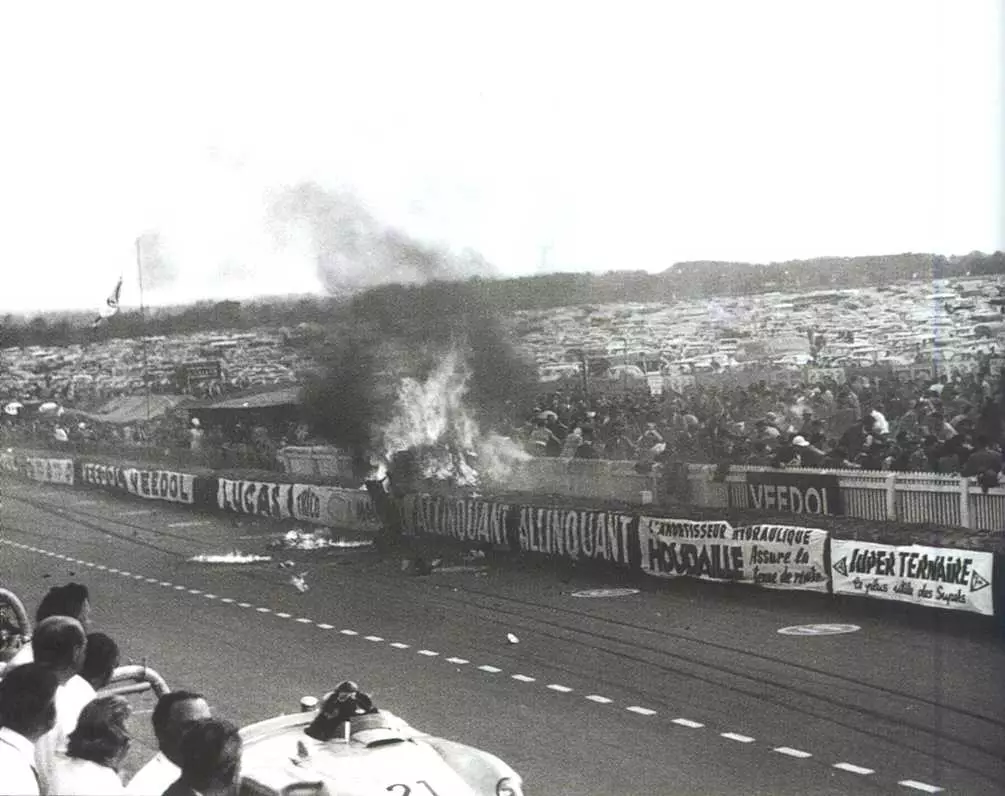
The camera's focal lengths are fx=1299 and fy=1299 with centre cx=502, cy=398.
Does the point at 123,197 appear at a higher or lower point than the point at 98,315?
higher

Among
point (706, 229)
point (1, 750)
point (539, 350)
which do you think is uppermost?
point (706, 229)

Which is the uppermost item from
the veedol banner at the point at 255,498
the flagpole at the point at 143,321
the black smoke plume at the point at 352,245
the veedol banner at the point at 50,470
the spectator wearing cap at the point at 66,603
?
the black smoke plume at the point at 352,245

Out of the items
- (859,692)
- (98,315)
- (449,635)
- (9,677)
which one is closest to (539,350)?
(449,635)

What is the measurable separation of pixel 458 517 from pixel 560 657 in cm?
611

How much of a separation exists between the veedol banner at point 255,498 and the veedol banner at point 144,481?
0.42 m

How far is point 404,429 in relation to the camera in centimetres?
2002

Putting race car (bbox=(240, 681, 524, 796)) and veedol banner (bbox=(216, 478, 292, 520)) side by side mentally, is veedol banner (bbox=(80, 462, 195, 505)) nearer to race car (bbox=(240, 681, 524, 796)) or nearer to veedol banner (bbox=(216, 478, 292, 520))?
veedol banner (bbox=(216, 478, 292, 520))

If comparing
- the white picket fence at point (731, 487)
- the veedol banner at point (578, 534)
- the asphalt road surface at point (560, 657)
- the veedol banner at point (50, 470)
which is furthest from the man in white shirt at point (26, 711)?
the veedol banner at point (578, 534)

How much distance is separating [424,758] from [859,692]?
194 inches

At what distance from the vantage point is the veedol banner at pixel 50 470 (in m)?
13.3

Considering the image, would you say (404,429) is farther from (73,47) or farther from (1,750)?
(1,750)

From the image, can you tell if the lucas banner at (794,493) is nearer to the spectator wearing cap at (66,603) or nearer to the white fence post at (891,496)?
the white fence post at (891,496)

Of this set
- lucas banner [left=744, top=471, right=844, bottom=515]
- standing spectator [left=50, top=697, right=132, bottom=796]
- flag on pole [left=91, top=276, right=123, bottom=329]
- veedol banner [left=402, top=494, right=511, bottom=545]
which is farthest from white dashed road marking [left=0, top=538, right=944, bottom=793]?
standing spectator [left=50, top=697, right=132, bottom=796]

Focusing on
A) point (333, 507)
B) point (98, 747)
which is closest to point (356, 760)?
point (98, 747)
